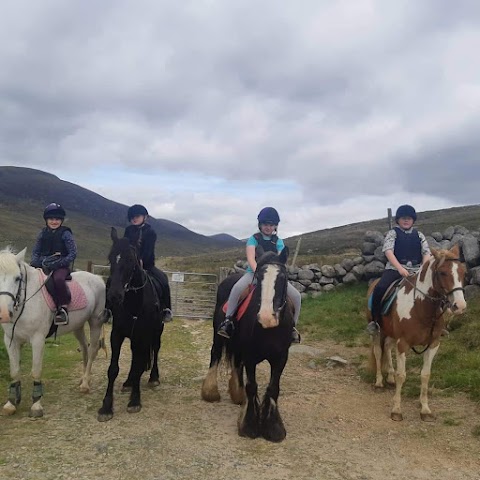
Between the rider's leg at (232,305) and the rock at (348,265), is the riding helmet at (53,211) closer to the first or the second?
the rider's leg at (232,305)

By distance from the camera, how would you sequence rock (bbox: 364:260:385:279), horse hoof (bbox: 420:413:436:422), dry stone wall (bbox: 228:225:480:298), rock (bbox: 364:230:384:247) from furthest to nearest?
rock (bbox: 364:230:384:247) < rock (bbox: 364:260:385:279) < dry stone wall (bbox: 228:225:480:298) < horse hoof (bbox: 420:413:436:422)

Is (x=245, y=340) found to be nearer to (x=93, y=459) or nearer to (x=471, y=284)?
(x=93, y=459)

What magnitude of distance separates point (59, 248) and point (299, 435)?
431cm

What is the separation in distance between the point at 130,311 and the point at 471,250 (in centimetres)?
899

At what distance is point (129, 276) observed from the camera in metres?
5.82

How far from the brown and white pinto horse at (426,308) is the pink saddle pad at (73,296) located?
4.80 metres

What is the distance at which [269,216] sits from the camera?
6109 mm

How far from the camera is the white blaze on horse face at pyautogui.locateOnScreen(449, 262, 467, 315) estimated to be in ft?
18.0

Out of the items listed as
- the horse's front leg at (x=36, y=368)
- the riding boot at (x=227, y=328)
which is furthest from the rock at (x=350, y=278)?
the horse's front leg at (x=36, y=368)

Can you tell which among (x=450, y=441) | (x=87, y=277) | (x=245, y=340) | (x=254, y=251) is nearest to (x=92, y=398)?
(x=87, y=277)

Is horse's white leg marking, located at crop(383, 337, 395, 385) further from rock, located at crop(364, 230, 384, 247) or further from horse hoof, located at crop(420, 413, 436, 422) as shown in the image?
rock, located at crop(364, 230, 384, 247)

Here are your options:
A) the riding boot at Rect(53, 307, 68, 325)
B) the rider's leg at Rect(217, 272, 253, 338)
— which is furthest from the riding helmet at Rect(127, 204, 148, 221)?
the rider's leg at Rect(217, 272, 253, 338)

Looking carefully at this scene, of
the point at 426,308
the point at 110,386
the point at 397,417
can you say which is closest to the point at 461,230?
the point at 426,308

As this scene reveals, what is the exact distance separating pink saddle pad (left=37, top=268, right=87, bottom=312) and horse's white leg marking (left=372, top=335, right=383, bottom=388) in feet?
16.4
